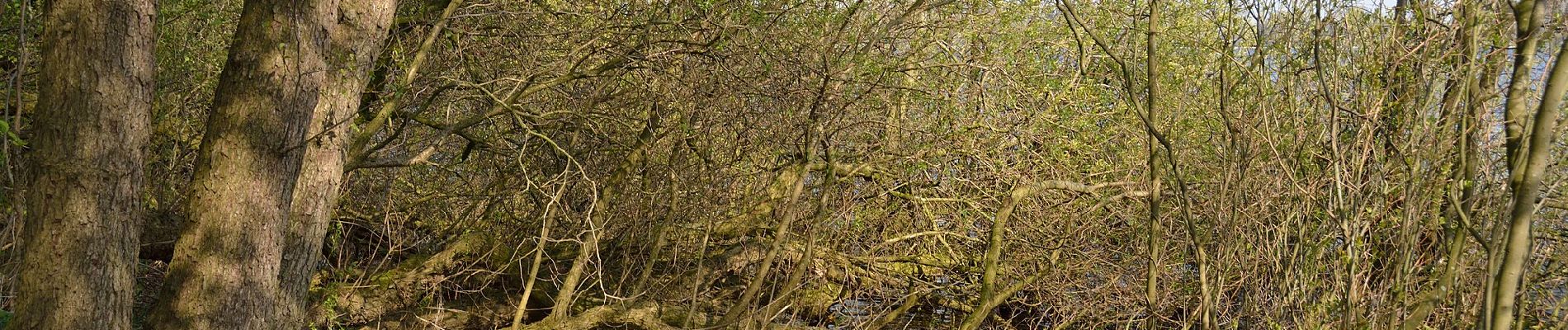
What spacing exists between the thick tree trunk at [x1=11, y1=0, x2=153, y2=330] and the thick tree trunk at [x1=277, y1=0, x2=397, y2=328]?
1.19 metres

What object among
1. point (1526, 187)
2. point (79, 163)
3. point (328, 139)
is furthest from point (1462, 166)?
point (328, 139)

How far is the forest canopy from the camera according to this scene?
362 centimetres

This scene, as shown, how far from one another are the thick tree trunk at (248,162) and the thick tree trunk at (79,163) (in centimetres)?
91

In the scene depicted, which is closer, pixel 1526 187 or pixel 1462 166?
pixel 1526 187

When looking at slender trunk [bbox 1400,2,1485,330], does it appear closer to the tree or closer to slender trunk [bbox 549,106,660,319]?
the tree

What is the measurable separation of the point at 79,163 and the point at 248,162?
1.11m

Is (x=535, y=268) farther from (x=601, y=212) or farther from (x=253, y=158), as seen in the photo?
(x=253, y=158)

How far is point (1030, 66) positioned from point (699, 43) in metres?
2.53

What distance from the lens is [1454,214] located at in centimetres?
336

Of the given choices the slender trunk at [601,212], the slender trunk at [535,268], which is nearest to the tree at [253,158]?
the slender trunk at [535,268]

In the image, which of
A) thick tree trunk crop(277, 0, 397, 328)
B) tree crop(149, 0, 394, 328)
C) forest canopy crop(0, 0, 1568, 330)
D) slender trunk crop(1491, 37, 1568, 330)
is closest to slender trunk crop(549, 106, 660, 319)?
forest canopy crop(0, 0, 1568, 330)

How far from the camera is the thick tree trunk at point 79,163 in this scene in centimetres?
447

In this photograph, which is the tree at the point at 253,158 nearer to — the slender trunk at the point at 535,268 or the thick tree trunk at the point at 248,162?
the thick tree trunk at the point at 248,162

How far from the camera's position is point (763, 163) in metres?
7.84
